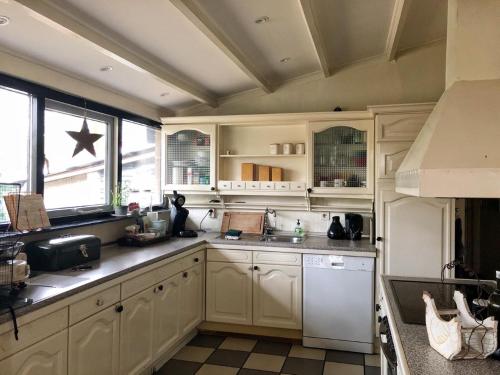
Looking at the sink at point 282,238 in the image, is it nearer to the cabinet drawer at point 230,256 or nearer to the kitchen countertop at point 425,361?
the cabinet drawer at point 230,256

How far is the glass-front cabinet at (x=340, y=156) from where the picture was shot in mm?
3502

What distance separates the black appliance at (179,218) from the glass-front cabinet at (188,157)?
13 centimetres

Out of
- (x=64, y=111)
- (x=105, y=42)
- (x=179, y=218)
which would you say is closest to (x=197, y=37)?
(x=105, y=42)

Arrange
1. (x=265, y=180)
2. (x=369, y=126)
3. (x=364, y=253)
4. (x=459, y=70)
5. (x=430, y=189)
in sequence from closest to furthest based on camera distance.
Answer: (x=430, y=189), (x=459, y=70), (x=364, y=253), (x=369, y=126), (x=265, y=180)

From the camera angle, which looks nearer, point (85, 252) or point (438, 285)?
point (438, 285)

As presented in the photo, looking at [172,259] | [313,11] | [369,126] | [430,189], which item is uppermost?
[313,11]

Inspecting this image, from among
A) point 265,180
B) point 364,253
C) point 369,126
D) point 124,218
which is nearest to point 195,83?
point 265,180

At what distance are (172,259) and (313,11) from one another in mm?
1999

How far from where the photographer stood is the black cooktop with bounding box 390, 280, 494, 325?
1660 mm

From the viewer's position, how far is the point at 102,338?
2.13 metres

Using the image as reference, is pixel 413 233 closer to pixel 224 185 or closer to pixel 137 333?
pixel 224 185

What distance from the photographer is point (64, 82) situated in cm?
273

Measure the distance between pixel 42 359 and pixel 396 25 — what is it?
2944 millimetres

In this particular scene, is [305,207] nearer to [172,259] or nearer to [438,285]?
[172,259]
